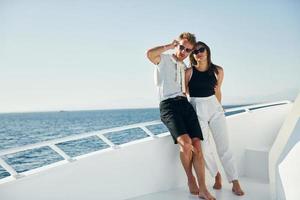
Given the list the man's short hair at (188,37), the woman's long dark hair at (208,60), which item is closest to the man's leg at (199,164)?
the woman's long dark hair at (208,60)

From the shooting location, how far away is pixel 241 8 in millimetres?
27078

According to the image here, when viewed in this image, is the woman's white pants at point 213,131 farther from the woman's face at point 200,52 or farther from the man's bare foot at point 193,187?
the woman's face at point 200,52

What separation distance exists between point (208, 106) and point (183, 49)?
0.47 meters

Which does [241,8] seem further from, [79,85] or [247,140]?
[247,140]

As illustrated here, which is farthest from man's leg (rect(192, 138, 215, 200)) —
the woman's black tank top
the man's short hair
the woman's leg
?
the man's short hair

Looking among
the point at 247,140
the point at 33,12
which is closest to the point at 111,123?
the point at 33,12

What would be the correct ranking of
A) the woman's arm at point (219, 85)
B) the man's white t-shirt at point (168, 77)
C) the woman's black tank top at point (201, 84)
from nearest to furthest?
the man's white t-shirt at point (168, 77)
the woman's black tank top at point (201, 84)
the woman's arm at point (219, 85)

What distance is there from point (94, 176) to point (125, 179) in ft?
0.85

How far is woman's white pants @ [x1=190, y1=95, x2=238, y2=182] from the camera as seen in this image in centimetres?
271

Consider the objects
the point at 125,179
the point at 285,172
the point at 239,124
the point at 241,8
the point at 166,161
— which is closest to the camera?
the point at 285,172

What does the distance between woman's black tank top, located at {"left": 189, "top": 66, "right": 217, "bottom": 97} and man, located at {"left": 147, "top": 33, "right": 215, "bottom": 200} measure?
10 cm

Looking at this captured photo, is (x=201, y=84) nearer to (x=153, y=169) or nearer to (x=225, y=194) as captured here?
(x=153, y=169)

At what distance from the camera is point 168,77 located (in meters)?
2.60

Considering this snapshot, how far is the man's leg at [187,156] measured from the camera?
2531mm
